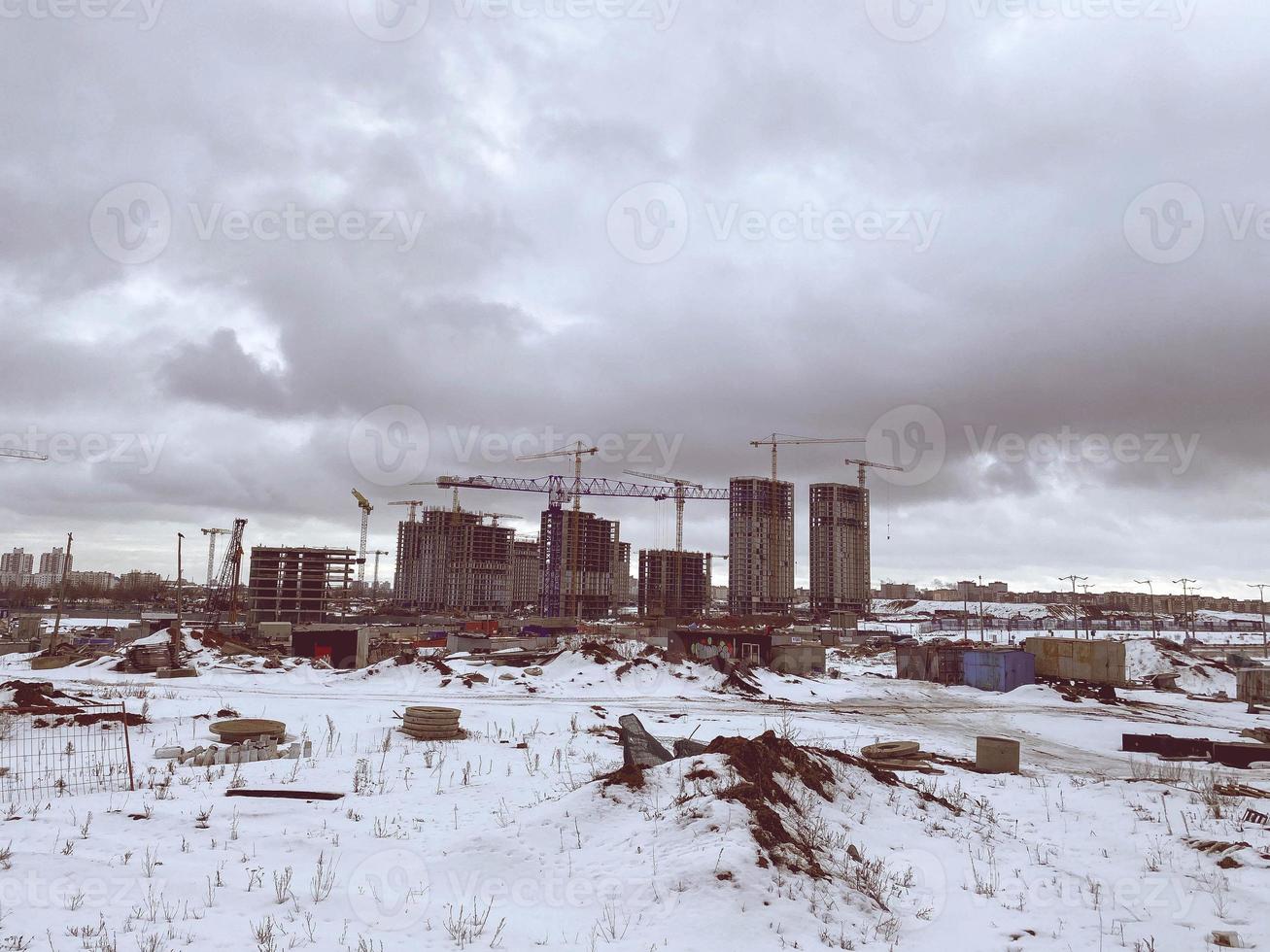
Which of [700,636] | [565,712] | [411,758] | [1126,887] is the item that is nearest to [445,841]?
[411,758]

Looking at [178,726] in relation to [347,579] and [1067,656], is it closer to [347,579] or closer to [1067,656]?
[1067,656]

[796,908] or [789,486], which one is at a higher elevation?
[789,486]

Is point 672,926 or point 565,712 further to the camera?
point 565,712

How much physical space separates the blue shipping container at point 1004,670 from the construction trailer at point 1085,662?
84cm

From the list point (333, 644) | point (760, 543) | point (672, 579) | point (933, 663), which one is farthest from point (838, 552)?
point (333, 644)

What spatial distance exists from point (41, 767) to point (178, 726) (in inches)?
203

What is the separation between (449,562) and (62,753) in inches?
5899

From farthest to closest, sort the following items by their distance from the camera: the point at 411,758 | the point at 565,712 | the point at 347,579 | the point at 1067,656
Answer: the point at 347,579 < the point at 1067,656 < the point at 565,712 < the point at 411,758

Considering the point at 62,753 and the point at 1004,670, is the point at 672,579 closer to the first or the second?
the point at 1004,670

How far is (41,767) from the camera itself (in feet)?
47.6

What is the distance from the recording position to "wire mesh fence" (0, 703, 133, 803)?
41.4ft

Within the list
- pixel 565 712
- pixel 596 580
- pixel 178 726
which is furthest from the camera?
pixel 596 580

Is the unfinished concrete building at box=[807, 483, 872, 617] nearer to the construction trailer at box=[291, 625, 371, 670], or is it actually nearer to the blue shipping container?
the blue shipping container

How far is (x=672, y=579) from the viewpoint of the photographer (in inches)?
5920
